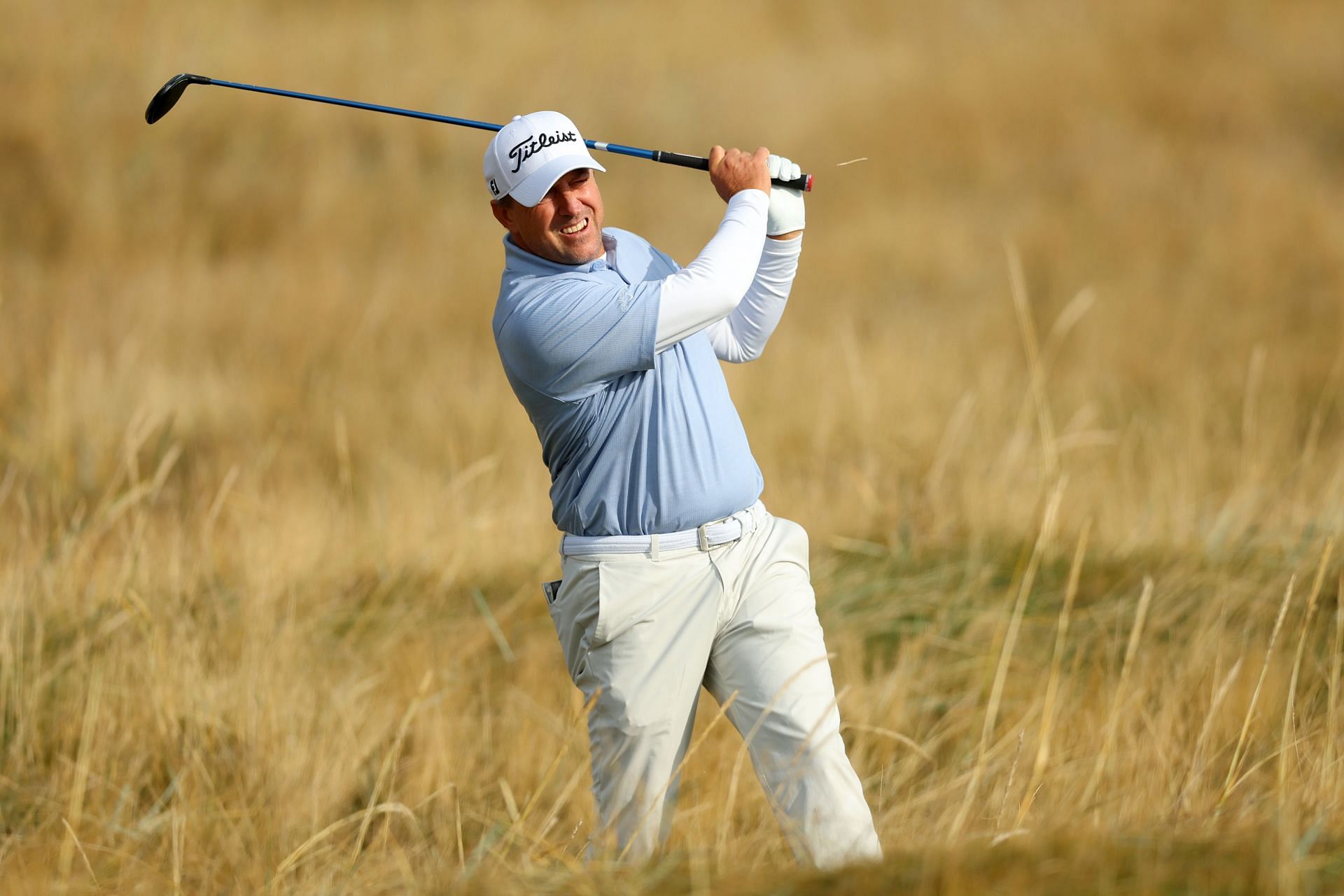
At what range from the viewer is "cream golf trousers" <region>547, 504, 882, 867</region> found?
3068 mm

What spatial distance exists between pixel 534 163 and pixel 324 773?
2.26 m

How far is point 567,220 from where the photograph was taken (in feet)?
10.6

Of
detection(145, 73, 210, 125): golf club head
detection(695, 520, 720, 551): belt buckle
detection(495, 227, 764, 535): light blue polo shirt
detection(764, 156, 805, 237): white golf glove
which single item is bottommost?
detection(695, 520, 720, 551): belt buckle

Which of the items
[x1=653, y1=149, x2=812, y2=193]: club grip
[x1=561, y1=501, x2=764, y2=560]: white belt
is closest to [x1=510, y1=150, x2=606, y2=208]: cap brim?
[x1=653, y1=149, x2=812, y2=193]: club grip

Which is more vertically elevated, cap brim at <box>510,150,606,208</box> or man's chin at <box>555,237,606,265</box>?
cap brim at <box>510,150,606,208</box>

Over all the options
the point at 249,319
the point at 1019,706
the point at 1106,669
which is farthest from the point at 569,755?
the point at 249,319

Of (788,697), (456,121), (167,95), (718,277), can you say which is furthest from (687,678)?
(167,95)

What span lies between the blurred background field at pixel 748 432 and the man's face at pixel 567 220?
3.91 ft

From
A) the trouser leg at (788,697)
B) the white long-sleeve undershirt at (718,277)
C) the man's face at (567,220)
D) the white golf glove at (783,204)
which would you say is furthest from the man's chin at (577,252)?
the trouser leg at (788,697)

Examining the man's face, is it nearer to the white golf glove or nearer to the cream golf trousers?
the white golf glove

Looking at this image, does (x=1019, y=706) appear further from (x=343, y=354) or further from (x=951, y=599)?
(x=343, y=354)

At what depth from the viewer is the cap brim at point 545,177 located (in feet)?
10.2

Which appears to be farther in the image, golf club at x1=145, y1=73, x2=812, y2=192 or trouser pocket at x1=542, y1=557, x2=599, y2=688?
golf club at x1=145, y1=73, x2=812, y2=192

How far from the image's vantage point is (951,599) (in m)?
5.55
